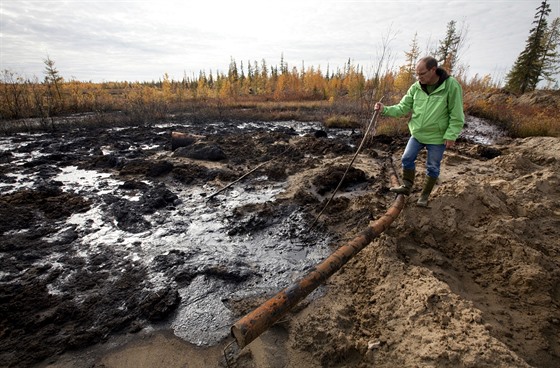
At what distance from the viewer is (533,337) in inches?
83.7

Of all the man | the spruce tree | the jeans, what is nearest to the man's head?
the man

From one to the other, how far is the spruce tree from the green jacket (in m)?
32.2

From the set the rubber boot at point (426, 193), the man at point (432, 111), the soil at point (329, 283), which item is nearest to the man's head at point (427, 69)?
the man at point (432, 111)

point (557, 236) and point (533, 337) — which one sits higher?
point (557, 236)

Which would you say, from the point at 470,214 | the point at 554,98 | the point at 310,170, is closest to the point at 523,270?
the point at 470,214

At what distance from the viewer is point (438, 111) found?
332 cm

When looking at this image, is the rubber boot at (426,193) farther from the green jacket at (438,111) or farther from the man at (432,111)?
the green jacket at (438,111)

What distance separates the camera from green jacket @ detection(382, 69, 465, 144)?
3.21 metres

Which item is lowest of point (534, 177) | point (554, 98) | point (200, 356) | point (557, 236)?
point (200, 356)

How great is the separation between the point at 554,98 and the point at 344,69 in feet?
148

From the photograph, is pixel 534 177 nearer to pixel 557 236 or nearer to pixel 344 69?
pixel 557 236

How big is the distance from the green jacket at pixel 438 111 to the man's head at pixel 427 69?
89 mm

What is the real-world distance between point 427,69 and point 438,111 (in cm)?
53

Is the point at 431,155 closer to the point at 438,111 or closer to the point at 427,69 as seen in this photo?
the point at 438,111
